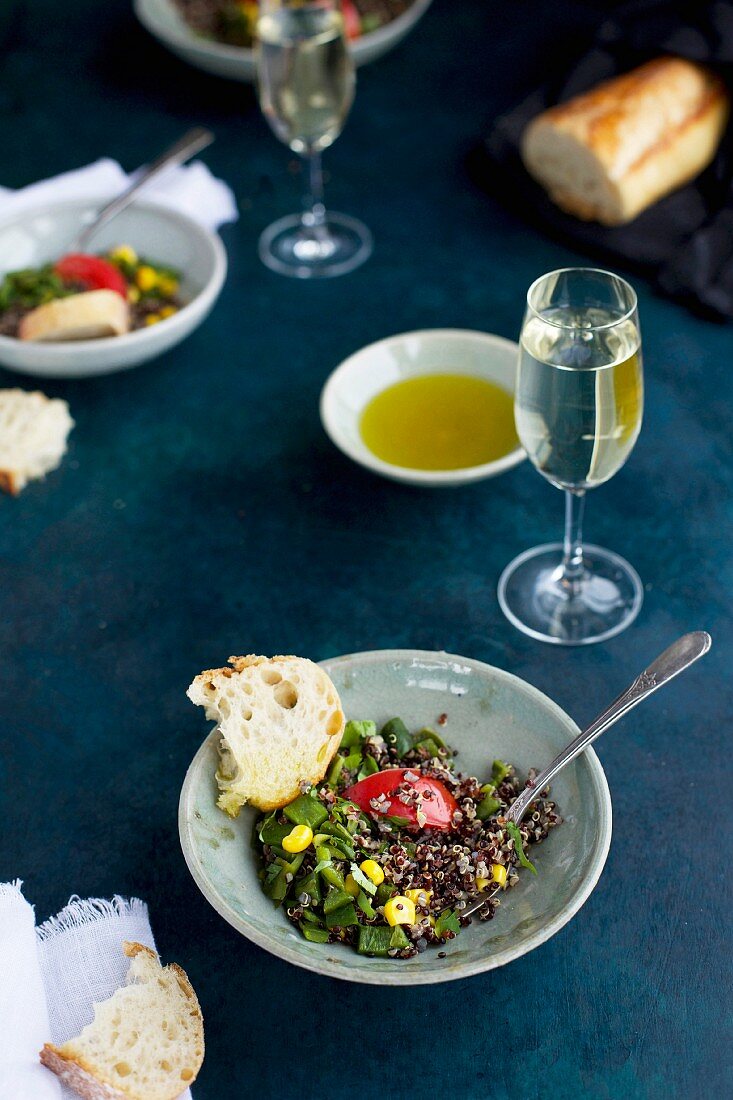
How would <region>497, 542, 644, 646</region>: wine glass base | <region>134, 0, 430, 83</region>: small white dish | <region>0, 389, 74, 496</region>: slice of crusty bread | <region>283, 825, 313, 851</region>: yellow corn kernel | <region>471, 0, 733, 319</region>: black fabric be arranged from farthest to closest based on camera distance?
<region>134, 0, 430, 83</region>: small white dish → <region>471, 0, 733, 319</region>: black fabric → <region>0, 389, 74, 496</region>: slice of crusty bread → <region>497, 542, 644, 646</region>: wine glass base → <region>283, 825, 313, 851</region>: yellow corn kernel

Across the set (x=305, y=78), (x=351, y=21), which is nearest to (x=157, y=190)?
(x=305, y=78)

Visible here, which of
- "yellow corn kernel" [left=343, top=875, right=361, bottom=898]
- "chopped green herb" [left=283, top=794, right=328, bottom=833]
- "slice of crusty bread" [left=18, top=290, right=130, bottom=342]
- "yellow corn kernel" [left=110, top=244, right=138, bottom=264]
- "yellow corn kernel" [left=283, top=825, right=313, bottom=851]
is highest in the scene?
"slice of crusty bread" [left=18, top=290, right=130, bottom=342]

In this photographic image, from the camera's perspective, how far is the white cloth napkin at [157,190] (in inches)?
94.2

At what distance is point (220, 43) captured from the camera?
2.72m

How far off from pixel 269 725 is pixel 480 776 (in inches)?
10.2

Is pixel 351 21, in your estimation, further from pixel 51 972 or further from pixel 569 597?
pixel 51 972

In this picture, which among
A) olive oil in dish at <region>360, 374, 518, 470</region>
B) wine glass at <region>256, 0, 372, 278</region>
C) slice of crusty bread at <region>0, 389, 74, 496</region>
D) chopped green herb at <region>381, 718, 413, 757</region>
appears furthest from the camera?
wine glass at <region>256, 0, 372, 278</region>

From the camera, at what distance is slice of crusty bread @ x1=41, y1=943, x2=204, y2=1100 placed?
114 centimetres

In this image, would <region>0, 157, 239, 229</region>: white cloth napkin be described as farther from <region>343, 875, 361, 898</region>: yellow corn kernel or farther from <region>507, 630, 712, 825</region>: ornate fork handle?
<region>343, 875, 361, 898</region>: yellow corn kernel

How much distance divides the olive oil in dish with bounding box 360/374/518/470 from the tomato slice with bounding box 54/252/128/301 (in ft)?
1.79

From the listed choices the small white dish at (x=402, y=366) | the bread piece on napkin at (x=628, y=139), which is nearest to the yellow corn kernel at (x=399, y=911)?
the small white dish at (x=402, y=366)

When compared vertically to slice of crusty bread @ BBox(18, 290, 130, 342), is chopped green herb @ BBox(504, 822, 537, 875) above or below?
below

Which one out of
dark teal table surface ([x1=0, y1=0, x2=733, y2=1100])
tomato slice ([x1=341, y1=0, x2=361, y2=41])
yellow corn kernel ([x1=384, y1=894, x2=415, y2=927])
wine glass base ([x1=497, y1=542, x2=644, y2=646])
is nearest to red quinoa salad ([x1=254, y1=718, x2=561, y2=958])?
yellow corn kernel ([x1=384, y1=894, x2=415, y2=927])

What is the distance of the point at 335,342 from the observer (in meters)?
2.17
